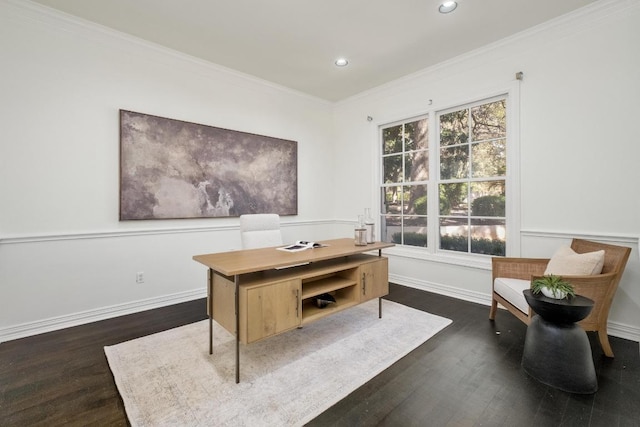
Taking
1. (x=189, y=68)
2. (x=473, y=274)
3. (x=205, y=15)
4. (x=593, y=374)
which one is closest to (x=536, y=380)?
(x=593, y=374)

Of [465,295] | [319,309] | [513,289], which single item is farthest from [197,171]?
[465,295]

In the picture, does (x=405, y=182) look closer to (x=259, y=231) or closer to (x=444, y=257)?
(x=444, y=257)

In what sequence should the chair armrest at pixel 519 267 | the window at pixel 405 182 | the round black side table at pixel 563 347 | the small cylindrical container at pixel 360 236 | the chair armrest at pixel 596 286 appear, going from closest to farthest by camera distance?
the round black side table at pixel 563 347
the chair armrest at pixel 596 286
the chair armrest at pixel 519 267
the small cylindrical container at pixel 360 236
the window at pixel 405 182

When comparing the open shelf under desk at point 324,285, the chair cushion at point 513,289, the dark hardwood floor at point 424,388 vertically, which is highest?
the open shelf under desk at point 324,285

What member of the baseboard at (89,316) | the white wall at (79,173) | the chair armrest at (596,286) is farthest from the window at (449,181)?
the baseboard at (89,316)

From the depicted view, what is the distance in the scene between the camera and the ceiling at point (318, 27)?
8.32ft

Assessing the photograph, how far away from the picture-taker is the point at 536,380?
6.23ft

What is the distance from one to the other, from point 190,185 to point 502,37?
3.88 metres

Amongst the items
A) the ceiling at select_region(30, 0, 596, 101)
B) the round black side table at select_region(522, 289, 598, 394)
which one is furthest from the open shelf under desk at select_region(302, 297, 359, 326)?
the ceiling at select_region(30, 0, 596, 101)

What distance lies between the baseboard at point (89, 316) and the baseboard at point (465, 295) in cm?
283

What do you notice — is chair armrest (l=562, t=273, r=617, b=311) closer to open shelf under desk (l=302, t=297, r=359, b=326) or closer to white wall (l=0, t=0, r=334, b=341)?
open shelf under desk (l=302, t=297, r=359, b=326)

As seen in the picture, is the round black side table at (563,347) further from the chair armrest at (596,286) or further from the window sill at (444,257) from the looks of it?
the window sill at (444,257)

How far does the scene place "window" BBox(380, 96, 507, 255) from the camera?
333 centimetres

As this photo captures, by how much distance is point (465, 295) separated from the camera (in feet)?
11.4
